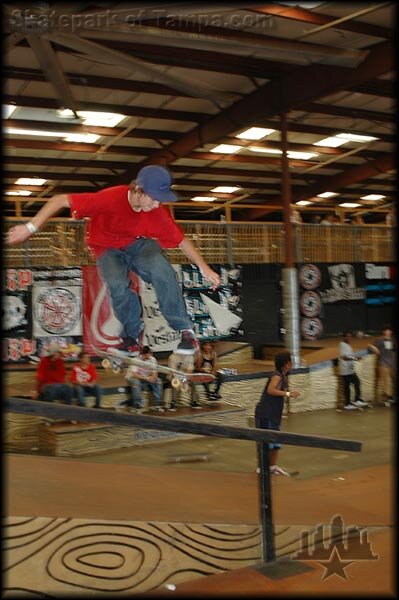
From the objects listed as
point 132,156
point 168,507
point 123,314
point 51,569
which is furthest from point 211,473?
point 132,156

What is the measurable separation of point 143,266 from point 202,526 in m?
1.38

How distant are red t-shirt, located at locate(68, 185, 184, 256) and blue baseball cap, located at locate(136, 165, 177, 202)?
13cm

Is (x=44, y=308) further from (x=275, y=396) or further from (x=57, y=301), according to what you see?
(x=275, y=396)

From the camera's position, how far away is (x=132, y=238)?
11.0ft

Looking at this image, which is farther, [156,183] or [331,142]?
[331,142]

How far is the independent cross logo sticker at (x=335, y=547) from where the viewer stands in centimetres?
320

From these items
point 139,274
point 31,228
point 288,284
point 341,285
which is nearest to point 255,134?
point 341,285

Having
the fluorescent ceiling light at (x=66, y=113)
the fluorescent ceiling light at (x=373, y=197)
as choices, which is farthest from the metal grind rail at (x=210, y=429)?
the fluorescent ceiling light at (x=373, y=197)

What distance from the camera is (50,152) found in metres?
7.26

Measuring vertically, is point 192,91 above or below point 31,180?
below

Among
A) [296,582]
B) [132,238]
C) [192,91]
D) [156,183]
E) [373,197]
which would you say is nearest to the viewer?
[296,582]

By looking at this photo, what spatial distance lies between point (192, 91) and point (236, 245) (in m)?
2.13

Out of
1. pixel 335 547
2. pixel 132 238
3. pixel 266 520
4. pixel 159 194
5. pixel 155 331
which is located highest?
pixel 159 194

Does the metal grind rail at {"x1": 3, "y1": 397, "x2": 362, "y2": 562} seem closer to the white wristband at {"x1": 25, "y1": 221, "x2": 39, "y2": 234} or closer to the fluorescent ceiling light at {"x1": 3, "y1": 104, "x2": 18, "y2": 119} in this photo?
the white wristband at {"x1": 25, "y1": 221, "x2": 39, "y2": 234}
